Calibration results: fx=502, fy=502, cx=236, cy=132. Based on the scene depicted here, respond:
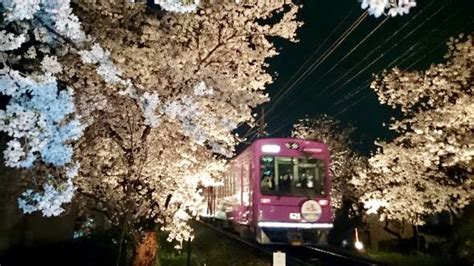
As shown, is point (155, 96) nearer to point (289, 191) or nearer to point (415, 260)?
point (289, 191)

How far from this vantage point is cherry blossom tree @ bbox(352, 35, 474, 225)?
14.8 m

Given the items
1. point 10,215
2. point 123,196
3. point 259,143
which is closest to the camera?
point 123,196

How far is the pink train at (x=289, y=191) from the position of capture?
46.8 ft

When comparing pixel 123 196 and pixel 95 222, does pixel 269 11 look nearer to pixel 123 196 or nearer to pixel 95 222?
pixel 123 196

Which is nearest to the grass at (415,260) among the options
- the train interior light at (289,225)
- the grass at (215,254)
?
the train interior light at (289,225)

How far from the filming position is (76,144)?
9.09m

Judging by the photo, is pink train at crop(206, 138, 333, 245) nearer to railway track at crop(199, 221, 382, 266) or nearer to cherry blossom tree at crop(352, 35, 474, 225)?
railway track at crop(199, 221, 382, 266)

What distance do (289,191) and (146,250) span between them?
513cm

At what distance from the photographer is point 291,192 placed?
14398 mm

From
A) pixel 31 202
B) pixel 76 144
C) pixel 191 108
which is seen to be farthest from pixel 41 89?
pixel 76 144

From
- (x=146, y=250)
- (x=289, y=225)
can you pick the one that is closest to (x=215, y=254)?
(x=289, y=225)

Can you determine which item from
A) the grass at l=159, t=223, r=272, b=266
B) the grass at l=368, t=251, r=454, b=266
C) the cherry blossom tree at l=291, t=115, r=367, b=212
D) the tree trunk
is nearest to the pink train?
the grass at l=159, t=223, r=272, b=266

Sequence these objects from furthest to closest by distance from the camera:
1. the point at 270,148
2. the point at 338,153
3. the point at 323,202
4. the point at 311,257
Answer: the point at 338,153 < the point at 311,257 < the point at 323,202 < the point at 270,148

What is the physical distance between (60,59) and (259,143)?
Result: 7.30 metres
